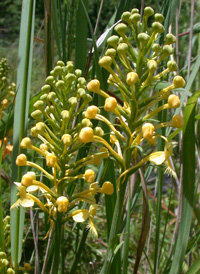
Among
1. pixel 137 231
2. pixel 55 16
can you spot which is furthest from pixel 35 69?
pixel 55 16

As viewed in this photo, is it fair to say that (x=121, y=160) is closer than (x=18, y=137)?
Yes

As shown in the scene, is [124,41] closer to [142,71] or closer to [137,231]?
[142,71]

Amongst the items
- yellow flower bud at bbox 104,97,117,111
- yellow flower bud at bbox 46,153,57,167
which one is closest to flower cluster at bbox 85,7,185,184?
yellow flower bud at bbox 104,97,117,111

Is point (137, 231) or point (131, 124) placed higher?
point (131, 124)

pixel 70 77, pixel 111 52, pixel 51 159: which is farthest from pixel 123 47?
pixel 51 159

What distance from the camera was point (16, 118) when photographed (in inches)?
36.2

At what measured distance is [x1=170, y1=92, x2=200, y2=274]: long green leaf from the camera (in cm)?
80

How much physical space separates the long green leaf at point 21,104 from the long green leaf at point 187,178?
354mm

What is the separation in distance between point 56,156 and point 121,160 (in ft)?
0.47

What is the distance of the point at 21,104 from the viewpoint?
88 cm

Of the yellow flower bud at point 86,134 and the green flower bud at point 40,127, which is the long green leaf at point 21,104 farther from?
the yellow flower bud at point 86,134

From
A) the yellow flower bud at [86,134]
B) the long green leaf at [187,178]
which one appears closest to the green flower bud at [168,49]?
the long green leaf at [187,178]

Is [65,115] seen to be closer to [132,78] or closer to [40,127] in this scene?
[40,127]

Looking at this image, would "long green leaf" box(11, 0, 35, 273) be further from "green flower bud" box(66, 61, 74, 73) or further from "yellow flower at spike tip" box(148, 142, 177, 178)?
"yellow flower at spike tip" box(148, 142, 177, 178)
